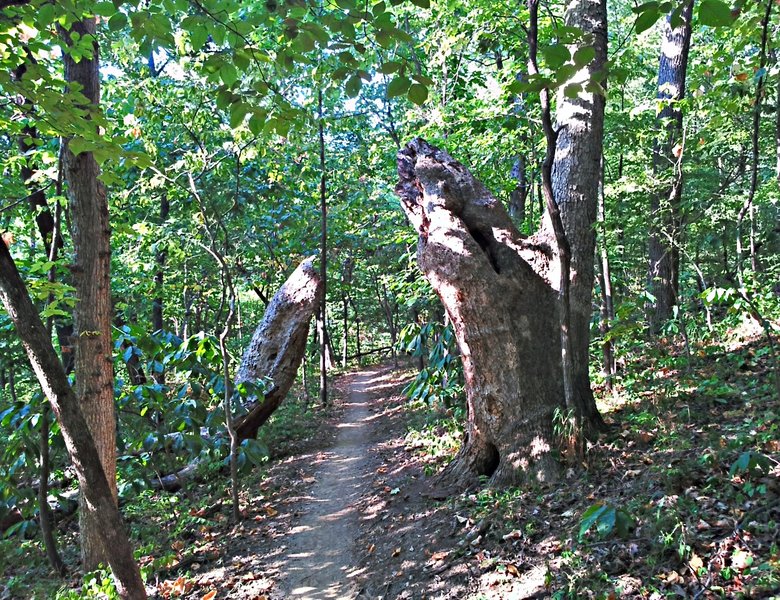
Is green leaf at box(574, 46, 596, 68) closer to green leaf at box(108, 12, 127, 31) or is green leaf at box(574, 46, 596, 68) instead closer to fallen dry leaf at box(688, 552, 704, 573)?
green leaf at box(108, 12, 127, 31)

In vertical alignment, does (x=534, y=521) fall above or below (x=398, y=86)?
below

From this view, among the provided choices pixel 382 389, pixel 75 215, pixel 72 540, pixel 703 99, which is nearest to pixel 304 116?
pixel 75 215

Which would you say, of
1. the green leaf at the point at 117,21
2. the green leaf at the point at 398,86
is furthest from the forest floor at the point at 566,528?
the green leaf at the point at 117,21

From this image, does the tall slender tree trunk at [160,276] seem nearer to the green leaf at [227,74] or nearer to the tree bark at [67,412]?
the tree bark at [67,412]

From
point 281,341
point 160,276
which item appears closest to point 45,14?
point 281,341

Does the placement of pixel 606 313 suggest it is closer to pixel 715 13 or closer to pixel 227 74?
pixel 715 13

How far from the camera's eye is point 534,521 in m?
4.12

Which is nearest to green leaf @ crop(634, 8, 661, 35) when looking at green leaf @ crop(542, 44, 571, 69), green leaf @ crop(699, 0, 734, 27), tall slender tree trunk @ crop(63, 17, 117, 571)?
green leaf @ crop(699, 0, 734, 27)

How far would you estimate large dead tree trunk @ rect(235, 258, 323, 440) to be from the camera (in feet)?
29.3

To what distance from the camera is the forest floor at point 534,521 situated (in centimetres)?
307

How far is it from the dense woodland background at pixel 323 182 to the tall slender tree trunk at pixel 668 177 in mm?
65

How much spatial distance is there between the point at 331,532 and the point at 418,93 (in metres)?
4.90

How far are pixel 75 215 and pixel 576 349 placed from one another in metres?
4.95

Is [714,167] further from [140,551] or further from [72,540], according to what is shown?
[72,540]
